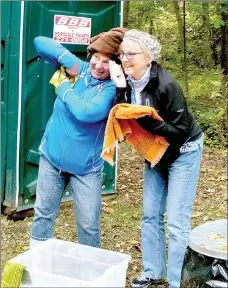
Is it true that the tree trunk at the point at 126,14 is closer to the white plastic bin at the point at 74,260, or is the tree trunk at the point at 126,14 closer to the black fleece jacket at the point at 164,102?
the black fleece jacket at the point at 164,102

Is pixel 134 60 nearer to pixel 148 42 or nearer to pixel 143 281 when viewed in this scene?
pixel 148 42

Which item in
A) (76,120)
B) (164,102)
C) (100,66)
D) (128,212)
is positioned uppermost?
(100,66)

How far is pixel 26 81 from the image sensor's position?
3.76 metres

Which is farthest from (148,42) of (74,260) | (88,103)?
(74,260)

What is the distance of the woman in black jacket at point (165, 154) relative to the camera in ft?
8.21

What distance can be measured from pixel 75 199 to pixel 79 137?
0.32m

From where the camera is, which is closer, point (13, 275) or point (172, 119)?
point (13, 275)

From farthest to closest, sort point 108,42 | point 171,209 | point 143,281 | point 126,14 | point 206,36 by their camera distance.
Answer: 1. point 126,14
2. point 206,36
3. point 143,281
4. point 171,209
5. point 108,42

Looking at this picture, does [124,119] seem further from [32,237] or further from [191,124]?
[32,237]

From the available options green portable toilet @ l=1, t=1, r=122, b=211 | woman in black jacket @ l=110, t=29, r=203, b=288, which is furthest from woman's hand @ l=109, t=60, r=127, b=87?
green portable toilet @ l=1, t=1, r=122, b=211

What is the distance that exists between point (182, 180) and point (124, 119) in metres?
0.38

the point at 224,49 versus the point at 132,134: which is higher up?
the point at 224,49

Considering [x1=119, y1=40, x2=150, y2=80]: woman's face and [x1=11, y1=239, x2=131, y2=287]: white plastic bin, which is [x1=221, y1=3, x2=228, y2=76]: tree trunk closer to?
[x1=119, y1=40, x2=150, y2=80]: woman's face

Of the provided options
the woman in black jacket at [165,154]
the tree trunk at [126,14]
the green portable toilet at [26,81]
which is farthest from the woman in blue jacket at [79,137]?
the tree trunk at [126,14]
